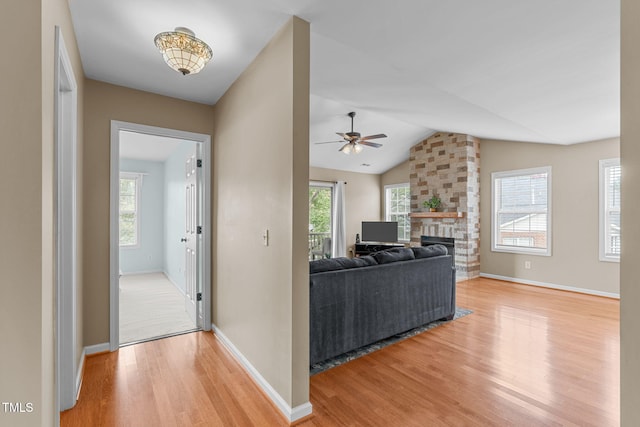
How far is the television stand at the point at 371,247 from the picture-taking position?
7.34m

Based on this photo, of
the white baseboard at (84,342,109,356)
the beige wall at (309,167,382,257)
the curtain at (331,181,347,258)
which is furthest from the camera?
the beige wall at (309,167,382,257)

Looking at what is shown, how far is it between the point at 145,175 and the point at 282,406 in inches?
250

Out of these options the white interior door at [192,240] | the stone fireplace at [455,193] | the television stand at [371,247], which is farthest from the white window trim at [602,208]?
the white interior door at [192,240]

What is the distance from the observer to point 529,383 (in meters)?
2.34

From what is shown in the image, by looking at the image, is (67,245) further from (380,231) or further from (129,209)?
(380,231)

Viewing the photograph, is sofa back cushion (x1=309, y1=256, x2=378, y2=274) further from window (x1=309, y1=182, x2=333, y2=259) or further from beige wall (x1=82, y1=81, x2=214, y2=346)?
window (x1=309, y1=182, x2=333, y2=259)

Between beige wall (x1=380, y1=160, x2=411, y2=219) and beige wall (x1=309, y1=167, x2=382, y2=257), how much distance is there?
0.29 ft

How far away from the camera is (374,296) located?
2.97 metres

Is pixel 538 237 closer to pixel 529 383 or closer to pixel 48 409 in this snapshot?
pixel 529 383

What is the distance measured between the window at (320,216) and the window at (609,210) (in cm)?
510

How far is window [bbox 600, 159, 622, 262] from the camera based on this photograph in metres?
4.68

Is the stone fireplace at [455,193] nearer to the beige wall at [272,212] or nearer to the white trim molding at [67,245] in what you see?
the beige wall at [272,212]

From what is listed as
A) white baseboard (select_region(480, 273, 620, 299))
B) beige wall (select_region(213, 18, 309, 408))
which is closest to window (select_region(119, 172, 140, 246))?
beige wall (select_region(213, 18, 309, 408))
